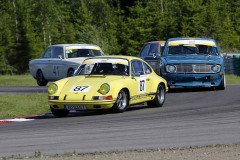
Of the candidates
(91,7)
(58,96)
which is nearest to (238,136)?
(58,96)

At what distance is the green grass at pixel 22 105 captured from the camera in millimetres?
13781

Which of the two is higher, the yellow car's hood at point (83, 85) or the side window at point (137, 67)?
the side window at point (137, 67)

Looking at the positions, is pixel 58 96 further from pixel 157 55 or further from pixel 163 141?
pixel 157 55

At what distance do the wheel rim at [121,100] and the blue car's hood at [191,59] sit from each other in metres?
6.21

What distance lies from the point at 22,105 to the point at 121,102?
3374 mm

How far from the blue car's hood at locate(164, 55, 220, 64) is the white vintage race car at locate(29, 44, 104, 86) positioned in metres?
4.13

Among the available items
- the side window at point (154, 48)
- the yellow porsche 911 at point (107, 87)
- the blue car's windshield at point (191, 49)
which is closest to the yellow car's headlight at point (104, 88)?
the yellow porsche 911 at point (107, 87)

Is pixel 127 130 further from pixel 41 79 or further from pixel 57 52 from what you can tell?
pixel 41 79

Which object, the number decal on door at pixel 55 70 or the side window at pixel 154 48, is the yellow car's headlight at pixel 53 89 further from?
the side window at pixel 154 48

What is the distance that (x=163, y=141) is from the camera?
825 cm

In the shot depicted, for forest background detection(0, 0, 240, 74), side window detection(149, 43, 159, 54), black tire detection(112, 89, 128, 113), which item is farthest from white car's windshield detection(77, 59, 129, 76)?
forest background detection(0, 0, 240, 74)

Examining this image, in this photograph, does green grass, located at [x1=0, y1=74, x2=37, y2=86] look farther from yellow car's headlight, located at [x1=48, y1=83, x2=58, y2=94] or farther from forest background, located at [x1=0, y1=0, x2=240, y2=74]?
forest background, located at [x1=0, y1=0, x2=240, y2=74]

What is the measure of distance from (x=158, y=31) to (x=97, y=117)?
59.5 meters

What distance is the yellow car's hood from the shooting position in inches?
477
